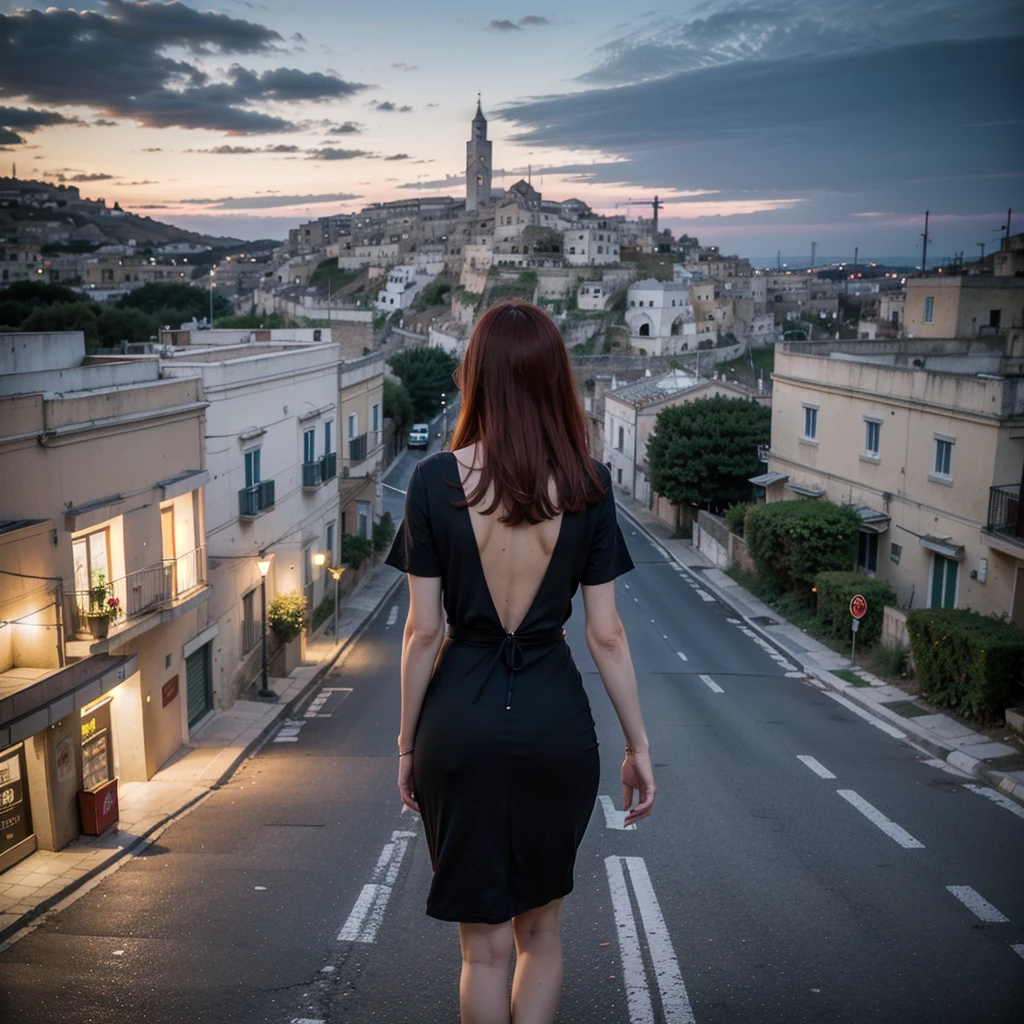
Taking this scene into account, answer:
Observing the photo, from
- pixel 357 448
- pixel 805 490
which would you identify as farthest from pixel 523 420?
pixel 805 490

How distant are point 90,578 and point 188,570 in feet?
8.05

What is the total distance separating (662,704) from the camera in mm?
16297

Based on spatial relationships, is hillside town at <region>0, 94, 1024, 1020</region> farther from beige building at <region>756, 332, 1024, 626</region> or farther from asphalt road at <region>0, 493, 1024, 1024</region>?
asphalt road at <region>0, 493, 1024, 1024</region>

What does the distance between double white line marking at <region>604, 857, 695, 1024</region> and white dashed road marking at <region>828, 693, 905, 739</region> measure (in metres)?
7.86

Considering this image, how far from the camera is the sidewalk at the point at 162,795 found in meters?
8.45

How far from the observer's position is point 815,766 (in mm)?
12258

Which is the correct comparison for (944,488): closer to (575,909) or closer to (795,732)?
(795,732)

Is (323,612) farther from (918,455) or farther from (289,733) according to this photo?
(918,455)

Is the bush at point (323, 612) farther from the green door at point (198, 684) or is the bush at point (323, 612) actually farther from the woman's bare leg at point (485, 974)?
the woman's bare leg at point (485, 974)

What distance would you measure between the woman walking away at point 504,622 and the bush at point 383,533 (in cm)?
2637

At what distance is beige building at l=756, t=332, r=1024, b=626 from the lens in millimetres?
18406

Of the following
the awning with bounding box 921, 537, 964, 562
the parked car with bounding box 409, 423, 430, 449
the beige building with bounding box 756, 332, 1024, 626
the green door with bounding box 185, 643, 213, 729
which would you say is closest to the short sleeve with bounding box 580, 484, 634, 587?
the green door with bounding box 185, 643, 213, 729

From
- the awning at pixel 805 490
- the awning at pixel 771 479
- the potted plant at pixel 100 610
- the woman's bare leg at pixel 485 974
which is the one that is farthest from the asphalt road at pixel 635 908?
the awning at pixel 771 479

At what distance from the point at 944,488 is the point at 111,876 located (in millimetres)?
16837
